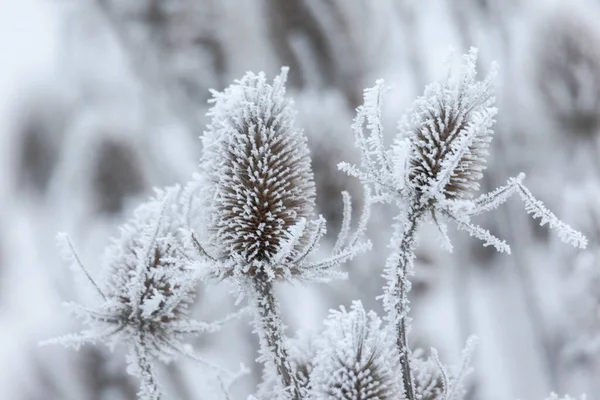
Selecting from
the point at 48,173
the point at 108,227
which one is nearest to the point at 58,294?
the point at 108,227

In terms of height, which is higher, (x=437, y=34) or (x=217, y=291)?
(x=437, y=34)

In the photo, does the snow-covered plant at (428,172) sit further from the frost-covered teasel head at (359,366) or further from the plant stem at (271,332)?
the plant stem at (271,332)

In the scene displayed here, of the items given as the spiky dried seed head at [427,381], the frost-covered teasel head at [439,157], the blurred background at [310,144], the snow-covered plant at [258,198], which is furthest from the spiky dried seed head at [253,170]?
the blurred background at [310,144]

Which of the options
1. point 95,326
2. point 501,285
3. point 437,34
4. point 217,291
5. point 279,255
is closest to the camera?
point 279,255

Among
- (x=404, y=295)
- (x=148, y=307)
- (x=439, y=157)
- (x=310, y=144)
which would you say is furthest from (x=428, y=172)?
(x=310, y=144)

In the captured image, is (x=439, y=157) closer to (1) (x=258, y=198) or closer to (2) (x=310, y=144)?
(1) (x=258, y=198)

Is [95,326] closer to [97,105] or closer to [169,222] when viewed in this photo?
[169,222]

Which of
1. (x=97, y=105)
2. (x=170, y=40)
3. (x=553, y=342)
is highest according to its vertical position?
(x=97, y=105)
